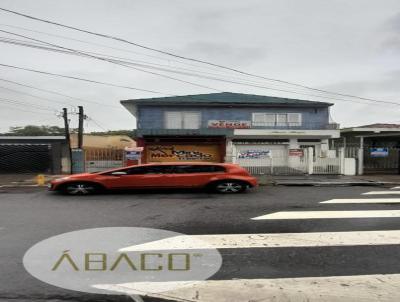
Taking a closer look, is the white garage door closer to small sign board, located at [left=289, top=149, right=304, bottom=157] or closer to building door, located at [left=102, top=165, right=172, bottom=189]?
small sign board, located at [left=289, top=149, right=304, bottom=157]

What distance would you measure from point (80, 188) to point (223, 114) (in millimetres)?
17677

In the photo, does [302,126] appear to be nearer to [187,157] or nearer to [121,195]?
[187,157]

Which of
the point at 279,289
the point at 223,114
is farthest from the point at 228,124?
the point at 279,289

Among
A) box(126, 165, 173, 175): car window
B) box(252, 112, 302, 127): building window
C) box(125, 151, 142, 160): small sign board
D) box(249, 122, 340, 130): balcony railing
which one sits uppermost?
box(252, 112, 302, 127): building window

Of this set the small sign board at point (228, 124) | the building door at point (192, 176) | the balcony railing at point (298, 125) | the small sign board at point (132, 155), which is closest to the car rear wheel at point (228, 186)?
the building door at point (192, 176)

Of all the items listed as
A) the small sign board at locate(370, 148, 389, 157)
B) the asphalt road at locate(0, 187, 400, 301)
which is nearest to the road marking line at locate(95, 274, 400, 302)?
the asphalt road at locate(0, 187, 400, 301)

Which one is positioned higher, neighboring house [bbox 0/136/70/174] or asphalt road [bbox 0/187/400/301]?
neighboring house [bbox 0/136/70/174]

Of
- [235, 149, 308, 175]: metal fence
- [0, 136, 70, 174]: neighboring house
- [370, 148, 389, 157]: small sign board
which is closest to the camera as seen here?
[235, 149, 308, 175]: metal fence

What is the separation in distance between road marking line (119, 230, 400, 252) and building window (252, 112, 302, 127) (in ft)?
72.0

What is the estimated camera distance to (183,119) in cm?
2784

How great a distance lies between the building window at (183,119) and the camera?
27734mm

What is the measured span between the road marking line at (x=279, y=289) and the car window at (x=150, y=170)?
8.33 m

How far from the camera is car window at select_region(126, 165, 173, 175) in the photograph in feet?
40.5

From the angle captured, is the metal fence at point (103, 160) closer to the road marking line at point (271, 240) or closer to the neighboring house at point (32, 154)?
the neighboring house at point (32, 154)
